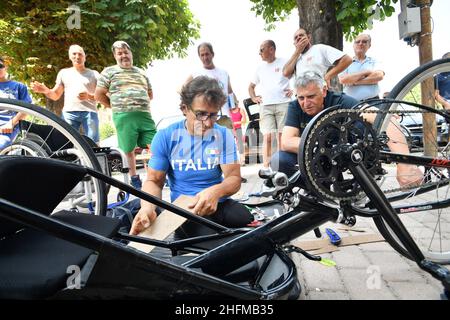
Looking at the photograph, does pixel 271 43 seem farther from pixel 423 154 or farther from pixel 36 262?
pixel 36 262

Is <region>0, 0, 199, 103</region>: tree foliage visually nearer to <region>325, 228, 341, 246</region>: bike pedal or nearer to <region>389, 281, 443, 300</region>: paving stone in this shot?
<region>325, 228, 341, 246</region>: bike pedal

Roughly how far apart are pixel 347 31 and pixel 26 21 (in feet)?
25.5

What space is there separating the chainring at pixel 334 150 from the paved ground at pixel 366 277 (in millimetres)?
568

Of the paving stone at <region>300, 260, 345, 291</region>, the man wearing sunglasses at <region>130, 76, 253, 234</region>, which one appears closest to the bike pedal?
the paving stone at <region>300, 260, 345, 291</region>

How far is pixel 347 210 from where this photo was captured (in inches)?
52.7

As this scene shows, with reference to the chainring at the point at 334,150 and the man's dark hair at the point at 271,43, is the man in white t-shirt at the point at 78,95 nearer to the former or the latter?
the man's dark hair at the point at 271,43

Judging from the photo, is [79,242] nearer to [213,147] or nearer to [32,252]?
[32,252]

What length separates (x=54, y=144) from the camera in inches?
103

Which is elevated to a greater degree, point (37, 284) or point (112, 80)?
point (112, 80)

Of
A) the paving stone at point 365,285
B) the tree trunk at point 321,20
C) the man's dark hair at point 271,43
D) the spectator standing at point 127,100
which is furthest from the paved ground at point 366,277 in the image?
the tree trunk at point 321,20

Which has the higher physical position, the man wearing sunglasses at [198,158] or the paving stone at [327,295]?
the man wearing sunglasses at [198,158]

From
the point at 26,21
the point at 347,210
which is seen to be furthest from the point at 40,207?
the point at 26,21

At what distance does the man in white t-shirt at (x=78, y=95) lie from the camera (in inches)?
164

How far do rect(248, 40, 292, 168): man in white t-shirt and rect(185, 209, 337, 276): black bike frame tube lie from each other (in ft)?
9.75
